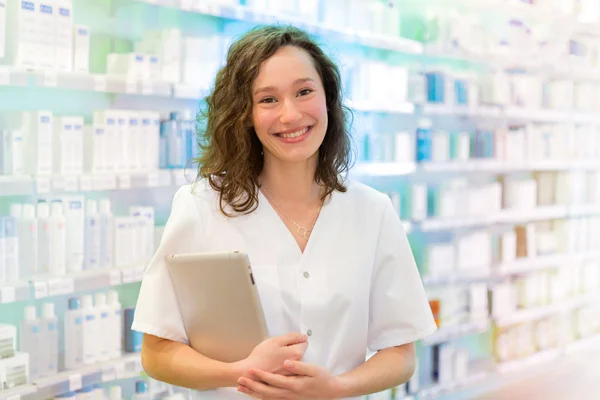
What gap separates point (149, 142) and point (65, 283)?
2.32 feet

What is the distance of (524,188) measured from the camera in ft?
17.2

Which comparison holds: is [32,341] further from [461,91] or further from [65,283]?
[461,91]

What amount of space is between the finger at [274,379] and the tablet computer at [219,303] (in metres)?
0.10

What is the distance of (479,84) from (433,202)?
3.21 feet

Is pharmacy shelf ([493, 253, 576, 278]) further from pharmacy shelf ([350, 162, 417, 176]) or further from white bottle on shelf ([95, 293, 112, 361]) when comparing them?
white bottle on shelf ([95, 293, 112, 361])

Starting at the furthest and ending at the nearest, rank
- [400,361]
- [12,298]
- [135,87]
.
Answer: [135,87], [12,298], [400,361]

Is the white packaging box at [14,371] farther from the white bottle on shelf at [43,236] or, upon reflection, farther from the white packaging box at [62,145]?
the white packaging box at [62,145]

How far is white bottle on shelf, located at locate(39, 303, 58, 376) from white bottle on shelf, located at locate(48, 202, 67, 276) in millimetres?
152

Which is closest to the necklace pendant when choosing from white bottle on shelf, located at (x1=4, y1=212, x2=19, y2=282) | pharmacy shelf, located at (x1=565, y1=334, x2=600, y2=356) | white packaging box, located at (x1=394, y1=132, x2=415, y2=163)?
white bottle on shelf, located at (x1=4, y1=212, x2=19, y2=282)

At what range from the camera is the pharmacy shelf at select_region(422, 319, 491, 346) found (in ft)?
15.1

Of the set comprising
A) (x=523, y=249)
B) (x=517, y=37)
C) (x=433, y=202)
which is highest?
(x=517, y=37)

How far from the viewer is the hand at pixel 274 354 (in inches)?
60.1

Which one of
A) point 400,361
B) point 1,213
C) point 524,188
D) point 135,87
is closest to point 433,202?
point 524,188

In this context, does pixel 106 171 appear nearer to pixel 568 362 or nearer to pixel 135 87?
pixel 135 87
